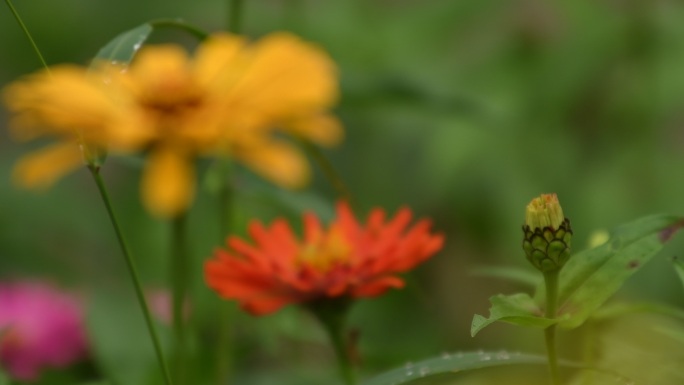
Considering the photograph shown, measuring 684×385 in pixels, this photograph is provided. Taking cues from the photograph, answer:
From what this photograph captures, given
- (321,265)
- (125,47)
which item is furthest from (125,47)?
(321,265)

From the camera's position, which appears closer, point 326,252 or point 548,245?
point 548,245

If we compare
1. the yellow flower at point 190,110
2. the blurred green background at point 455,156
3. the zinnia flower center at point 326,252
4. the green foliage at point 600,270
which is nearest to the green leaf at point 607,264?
the green foliage at point 600,270

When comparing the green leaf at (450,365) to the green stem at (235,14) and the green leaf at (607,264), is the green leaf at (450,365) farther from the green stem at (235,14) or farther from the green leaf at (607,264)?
the green stem at (235,14)

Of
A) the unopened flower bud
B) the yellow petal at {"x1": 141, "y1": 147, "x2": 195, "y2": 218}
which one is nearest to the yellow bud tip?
the unopened flower bud

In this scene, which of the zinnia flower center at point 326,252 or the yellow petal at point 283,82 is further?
the yellow petal at point 283,82

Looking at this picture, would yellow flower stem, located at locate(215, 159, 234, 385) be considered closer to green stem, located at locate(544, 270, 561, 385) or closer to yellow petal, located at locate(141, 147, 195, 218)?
yellow petal, located at locate(141, 147, 195, 218)

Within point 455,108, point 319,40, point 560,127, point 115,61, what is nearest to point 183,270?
point 115,61

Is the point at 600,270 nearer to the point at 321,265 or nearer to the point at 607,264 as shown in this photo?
the point at 607,264

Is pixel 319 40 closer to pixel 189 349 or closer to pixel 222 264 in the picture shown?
pixel 189 349
